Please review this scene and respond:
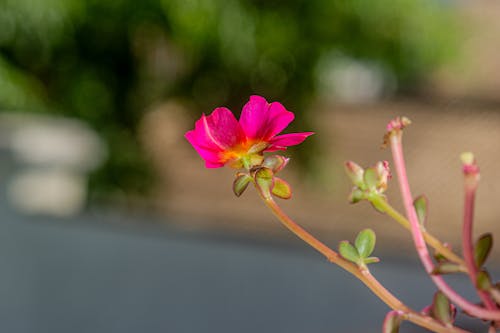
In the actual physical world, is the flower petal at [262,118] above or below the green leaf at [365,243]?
above

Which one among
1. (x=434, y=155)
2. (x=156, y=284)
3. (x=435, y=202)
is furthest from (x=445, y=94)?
(x=156, y=284)

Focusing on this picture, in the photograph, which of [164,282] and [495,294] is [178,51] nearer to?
[164,282]

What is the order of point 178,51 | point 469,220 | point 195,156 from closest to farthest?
point 469,220, point 178,51, point 195,156

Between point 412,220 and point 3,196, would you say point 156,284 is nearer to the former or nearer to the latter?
point 3,196

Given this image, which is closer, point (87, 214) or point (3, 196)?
point (3, 196)

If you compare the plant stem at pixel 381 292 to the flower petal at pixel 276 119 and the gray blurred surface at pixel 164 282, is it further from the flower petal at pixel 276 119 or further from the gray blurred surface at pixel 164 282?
the gray blurred surface at pixel 164 282

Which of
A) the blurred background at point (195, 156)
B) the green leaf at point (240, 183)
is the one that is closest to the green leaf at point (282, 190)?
the green leaf at point (240, 183)

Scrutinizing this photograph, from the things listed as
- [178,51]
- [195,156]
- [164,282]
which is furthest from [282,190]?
[195,156]
